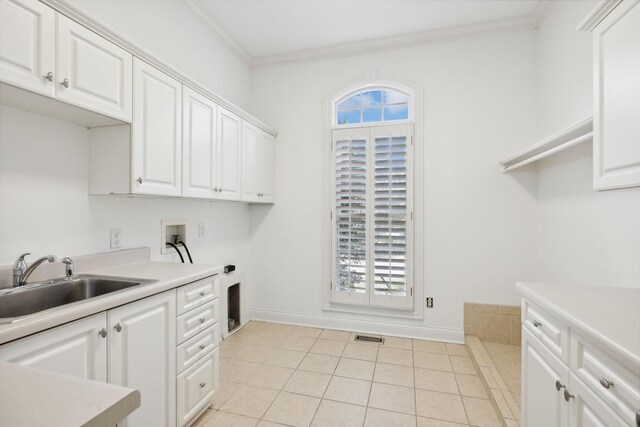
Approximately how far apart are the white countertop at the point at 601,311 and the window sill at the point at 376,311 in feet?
5.53

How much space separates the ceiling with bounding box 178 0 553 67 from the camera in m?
2.64

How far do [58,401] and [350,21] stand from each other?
324 centimetres

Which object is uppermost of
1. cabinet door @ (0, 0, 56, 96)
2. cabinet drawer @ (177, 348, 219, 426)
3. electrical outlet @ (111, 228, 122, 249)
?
A: cabinet door @ (0, 0, 56, 96)

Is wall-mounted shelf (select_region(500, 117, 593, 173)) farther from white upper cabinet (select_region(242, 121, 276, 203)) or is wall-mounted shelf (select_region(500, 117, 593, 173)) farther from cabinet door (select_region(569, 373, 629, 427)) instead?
white upper cabinet (select_region(242, 121, 276, 203))

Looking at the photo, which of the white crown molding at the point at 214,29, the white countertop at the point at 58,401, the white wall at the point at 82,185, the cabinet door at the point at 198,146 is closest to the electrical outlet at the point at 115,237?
the white wall at the point at 82,185

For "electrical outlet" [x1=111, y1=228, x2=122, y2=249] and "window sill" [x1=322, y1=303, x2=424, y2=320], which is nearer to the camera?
"electrical outlet" [x1=111, y1=228, x2=122, y2=249]

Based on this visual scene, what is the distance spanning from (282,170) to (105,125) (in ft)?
6.32

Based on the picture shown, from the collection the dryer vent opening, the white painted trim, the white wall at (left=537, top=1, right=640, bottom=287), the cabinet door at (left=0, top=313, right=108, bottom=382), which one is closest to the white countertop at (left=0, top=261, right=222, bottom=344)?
the cabinet door at (left=0, top=313, right=108, bottom=382)

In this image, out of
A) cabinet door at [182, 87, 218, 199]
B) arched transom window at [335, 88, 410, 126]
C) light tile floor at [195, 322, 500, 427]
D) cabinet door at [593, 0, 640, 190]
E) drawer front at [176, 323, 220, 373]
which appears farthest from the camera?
arched transom window at [335, 88, 410, 126]

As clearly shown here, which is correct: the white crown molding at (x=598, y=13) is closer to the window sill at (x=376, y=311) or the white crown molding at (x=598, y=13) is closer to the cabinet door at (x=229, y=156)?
the cabinet door at (x=229, y=156)

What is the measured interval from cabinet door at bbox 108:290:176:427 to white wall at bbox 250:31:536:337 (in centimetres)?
194

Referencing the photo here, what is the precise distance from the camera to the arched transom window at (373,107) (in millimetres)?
3262

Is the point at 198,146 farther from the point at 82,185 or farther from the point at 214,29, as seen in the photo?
the point at 214,29

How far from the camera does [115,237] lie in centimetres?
195
